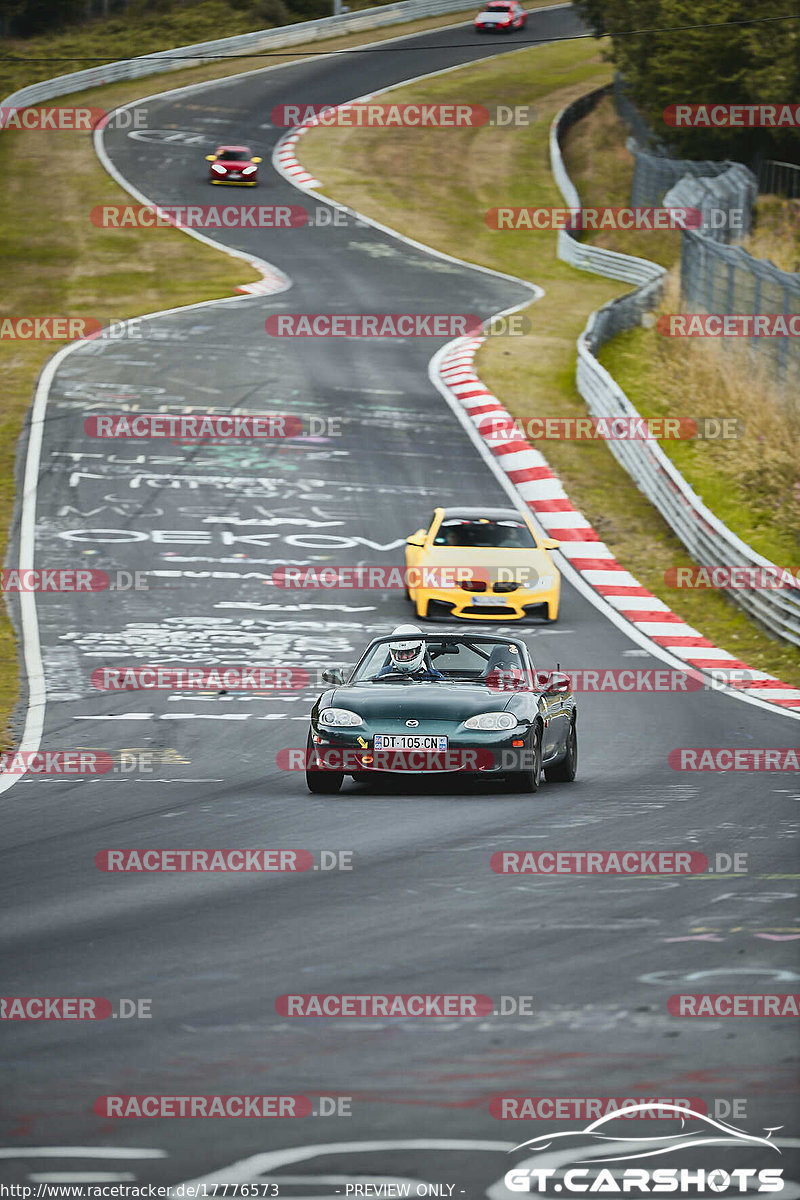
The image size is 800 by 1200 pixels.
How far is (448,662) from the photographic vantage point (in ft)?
46.3

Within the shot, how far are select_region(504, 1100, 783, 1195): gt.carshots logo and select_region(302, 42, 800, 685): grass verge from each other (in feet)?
47.9

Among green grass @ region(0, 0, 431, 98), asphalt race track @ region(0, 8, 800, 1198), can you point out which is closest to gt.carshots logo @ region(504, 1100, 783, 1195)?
asphalt race track @ region(0, 8, 800, 1198)

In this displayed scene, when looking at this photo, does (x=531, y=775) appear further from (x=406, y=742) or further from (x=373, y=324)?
(x=373, y=324)

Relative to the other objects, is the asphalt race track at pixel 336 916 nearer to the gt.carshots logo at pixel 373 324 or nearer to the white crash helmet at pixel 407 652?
the white crash helmet at pixel 407 652

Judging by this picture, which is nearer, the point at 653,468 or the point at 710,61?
the point at 653,468

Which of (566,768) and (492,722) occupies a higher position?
(492,722)

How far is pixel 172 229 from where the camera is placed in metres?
51.9

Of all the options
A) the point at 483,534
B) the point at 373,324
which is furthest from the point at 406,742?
the point at 373,324

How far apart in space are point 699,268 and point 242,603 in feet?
54.1

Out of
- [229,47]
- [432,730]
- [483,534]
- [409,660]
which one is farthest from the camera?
[229,47]

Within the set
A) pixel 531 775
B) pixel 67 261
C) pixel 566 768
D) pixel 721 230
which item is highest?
pixel 531 775

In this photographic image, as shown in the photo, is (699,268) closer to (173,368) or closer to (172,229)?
(173,368)

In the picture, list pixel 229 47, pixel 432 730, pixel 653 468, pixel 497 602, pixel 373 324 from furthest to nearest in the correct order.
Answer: pixel 229 47, pixel 373 324, pixel 653 468, pixel 497 602, pixel 432 730

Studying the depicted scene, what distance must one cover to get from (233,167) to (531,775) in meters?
46.2
